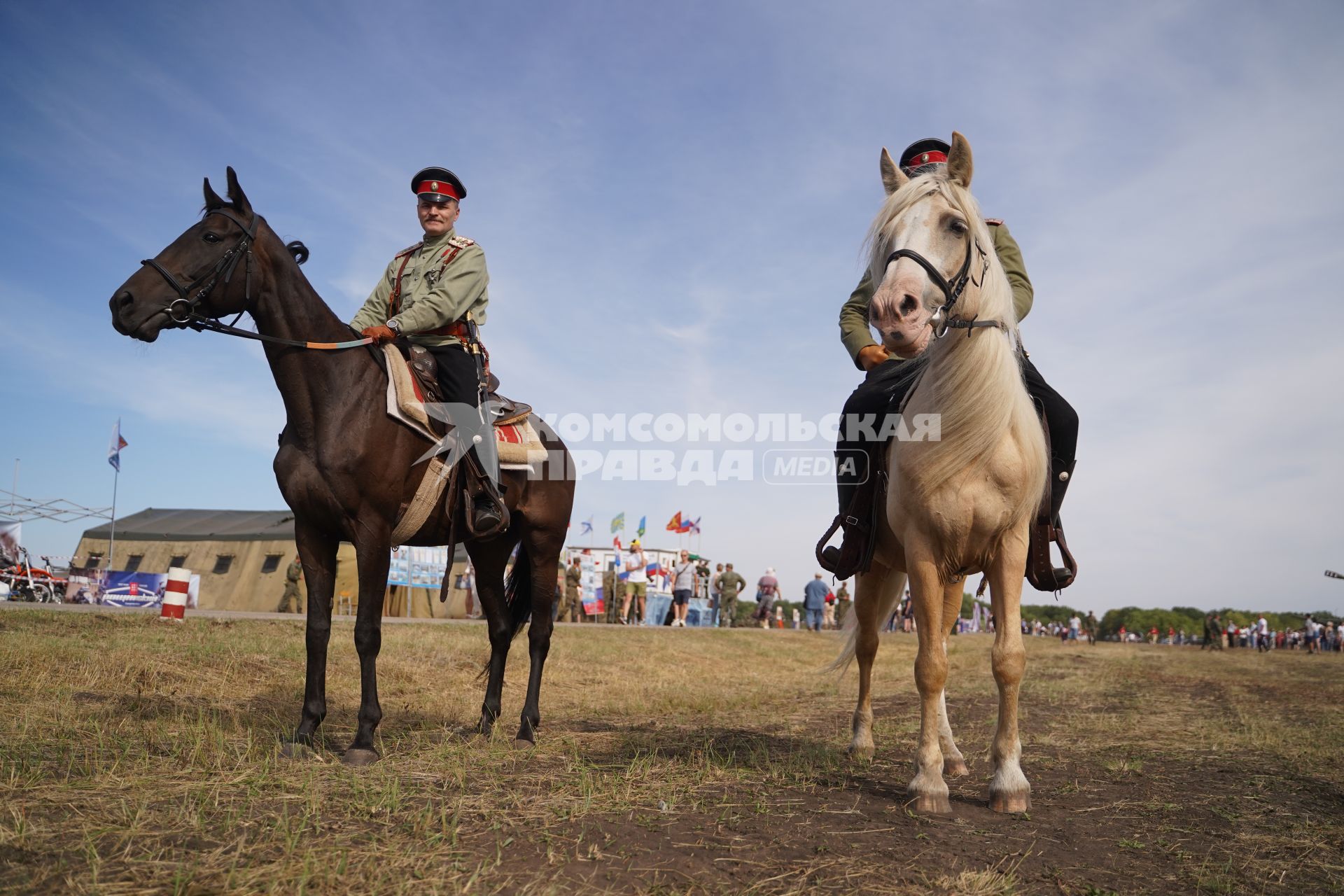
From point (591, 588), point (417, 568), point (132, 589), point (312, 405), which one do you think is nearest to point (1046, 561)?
Answer: point (312, 405)

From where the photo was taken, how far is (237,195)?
5566 mm

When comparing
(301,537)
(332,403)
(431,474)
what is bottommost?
(301,537)

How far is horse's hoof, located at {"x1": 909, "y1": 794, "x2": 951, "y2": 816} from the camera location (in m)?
4.17

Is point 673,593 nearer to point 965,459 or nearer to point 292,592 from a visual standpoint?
point 292,592

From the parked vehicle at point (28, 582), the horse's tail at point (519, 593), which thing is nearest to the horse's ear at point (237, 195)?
the horse's tail at point (519, 593)

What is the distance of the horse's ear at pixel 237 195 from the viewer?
218 inches

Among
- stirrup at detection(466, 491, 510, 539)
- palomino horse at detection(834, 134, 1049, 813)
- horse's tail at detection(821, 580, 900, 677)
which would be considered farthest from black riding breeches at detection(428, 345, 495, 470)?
palomino horse at detection(834, 134, 1049, 813)

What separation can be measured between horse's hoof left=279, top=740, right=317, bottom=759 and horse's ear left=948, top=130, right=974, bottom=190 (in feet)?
16.1

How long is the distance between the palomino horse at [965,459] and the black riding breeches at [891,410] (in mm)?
436

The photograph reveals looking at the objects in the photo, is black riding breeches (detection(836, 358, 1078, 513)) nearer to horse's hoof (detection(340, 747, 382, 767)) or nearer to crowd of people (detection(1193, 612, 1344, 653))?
horse's hoof (detection(340, 747, 382, 767))

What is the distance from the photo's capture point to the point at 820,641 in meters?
24.3

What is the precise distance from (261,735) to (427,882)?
347 cm

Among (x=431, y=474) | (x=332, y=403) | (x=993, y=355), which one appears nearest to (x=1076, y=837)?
(x=993, y=355)

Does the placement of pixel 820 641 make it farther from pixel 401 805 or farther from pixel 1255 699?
pixel 401 805
